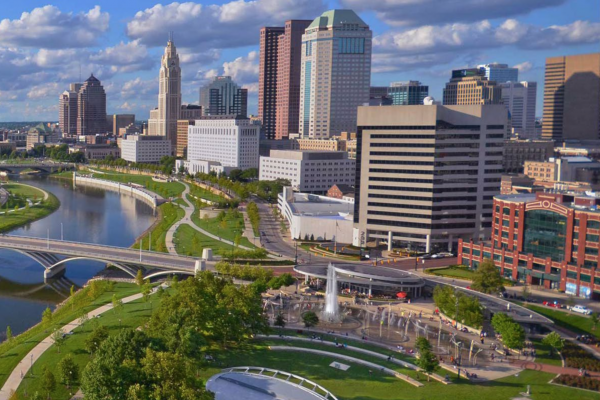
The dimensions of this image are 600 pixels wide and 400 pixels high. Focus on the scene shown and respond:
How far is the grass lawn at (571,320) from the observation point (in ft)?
170

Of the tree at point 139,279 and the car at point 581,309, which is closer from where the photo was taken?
the car at point 581,309

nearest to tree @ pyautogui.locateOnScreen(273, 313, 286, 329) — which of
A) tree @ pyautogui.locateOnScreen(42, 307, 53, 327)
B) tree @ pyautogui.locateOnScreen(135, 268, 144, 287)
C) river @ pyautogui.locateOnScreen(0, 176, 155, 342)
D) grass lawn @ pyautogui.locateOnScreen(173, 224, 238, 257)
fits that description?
tree @ pyautogui.locateOnScreen(42, 307, 53, 327)

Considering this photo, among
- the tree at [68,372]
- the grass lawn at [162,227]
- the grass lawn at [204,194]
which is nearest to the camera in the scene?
the tree at [68,372]

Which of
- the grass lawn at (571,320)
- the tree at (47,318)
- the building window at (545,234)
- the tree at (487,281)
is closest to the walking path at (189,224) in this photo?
the tree at (47,318)

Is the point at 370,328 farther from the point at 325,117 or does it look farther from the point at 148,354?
the point at 325,117

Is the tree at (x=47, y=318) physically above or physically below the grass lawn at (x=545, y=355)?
below

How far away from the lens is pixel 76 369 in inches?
1615

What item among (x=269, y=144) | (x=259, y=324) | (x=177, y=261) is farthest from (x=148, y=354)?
(x=269, y=144)

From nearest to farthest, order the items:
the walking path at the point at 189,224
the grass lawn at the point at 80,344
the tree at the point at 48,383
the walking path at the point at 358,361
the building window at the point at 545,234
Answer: the tree at the point at 48,383, the grass lawn at the point at 80,344, the walking path at the point at 358,361, the building window at the point at 545,234, the walking path at the point at 189,224

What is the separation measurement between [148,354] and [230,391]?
5.12 meters

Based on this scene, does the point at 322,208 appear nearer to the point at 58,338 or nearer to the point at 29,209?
the point at 29,209

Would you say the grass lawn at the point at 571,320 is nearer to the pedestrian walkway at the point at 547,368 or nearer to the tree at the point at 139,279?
the pedestrian walkway at the point at 547,368

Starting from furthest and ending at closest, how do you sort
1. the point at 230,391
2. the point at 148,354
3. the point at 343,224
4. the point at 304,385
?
the point at 343,224
the point at 304,385
the point at 230,391
the point at 148,354

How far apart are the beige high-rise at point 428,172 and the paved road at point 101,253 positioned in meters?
23.6
